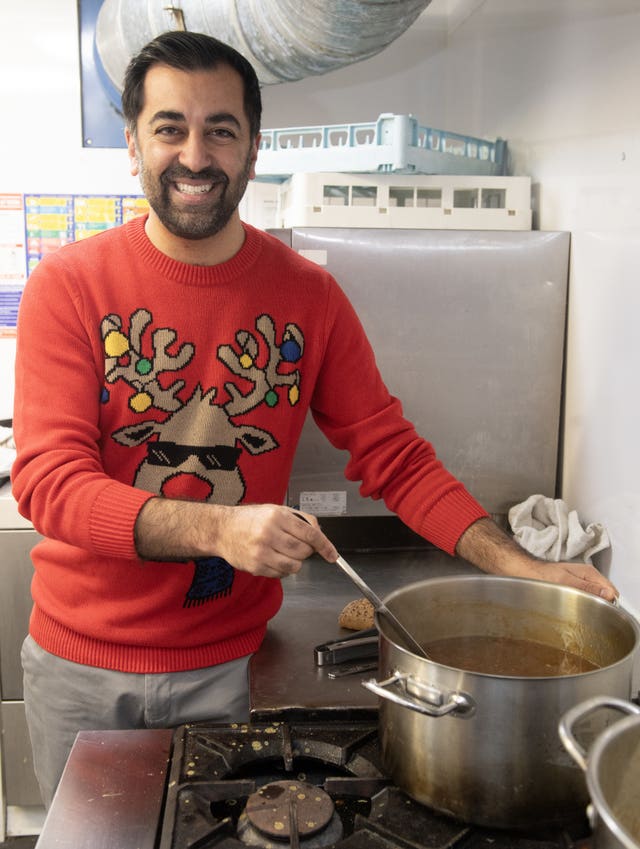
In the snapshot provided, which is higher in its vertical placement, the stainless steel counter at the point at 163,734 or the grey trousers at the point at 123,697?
the stainless steel counter at the point at 163,734

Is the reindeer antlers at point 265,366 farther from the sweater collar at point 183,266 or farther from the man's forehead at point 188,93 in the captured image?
the man's forehead at point 188,93

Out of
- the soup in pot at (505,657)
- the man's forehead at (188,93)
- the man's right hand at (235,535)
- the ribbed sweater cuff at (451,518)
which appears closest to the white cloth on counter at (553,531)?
the ribbed sweater cuff at (451,518)

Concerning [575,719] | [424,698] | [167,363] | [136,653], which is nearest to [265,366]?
[167,363]

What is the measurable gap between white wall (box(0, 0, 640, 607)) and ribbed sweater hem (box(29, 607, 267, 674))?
0.72 metres

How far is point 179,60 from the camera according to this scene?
1.27 m

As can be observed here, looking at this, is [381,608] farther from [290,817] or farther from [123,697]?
[123,697]

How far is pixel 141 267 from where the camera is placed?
1289 millimetres

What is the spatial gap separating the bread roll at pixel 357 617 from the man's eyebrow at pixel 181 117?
776 mm

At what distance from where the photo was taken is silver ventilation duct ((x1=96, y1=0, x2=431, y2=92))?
165 centimetres

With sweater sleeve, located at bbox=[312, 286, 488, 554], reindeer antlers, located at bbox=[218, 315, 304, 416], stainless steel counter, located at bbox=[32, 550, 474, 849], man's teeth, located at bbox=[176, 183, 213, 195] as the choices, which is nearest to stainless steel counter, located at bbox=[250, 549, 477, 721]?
stainless steel counter, located at bbox=[32, 550, 474, 849]

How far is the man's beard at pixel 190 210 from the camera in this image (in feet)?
4.19

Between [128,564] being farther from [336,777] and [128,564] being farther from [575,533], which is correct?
[575,533]

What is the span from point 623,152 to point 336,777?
1173mm

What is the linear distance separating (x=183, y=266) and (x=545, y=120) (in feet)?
3.36
